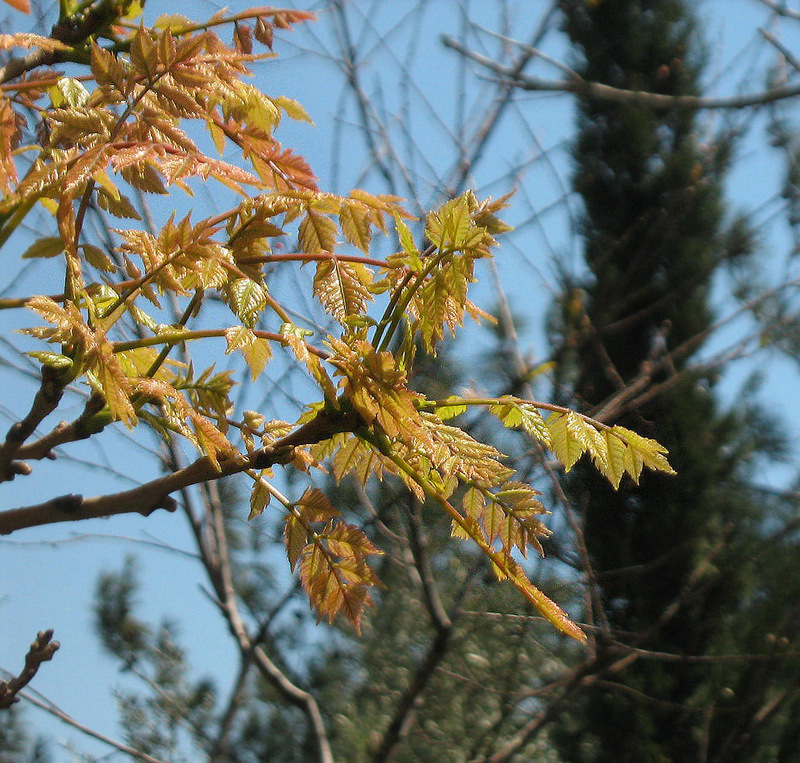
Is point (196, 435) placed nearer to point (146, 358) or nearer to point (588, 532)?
point (146, 358)

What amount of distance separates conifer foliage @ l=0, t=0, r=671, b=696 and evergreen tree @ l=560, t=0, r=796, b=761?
5.19 ft

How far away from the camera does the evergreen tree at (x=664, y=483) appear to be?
2666 millimetres

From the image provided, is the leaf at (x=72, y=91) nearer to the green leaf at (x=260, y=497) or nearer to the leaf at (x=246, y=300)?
the leaf at (x=246, y=300)

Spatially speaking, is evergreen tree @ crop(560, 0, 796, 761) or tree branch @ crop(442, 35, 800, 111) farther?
evergreen tree @ crop(560, 0, 796, 761)

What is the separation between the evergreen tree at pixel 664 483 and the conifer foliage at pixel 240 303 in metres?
1.58

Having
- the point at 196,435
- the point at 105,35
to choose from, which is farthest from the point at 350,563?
the point at 105,35

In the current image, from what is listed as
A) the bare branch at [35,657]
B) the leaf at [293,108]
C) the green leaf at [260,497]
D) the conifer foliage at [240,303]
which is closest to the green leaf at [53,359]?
the conifer foliage at [240,303]

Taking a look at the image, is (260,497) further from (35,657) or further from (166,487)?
(35,657)

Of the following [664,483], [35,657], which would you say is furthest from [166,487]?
[664,483]

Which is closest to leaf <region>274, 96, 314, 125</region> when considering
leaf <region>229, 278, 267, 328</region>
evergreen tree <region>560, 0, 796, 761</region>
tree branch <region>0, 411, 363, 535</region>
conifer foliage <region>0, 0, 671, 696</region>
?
conifer foliage <region>0, 0, 671, 696</region>

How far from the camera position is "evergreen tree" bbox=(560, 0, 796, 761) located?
2666mm

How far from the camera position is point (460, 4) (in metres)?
1.93

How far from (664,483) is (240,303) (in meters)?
2.61

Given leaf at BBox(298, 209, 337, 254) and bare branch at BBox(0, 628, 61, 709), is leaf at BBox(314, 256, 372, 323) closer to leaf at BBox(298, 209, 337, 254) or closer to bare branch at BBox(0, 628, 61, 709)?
leaf at BBox(298, 209, 337, 254)
